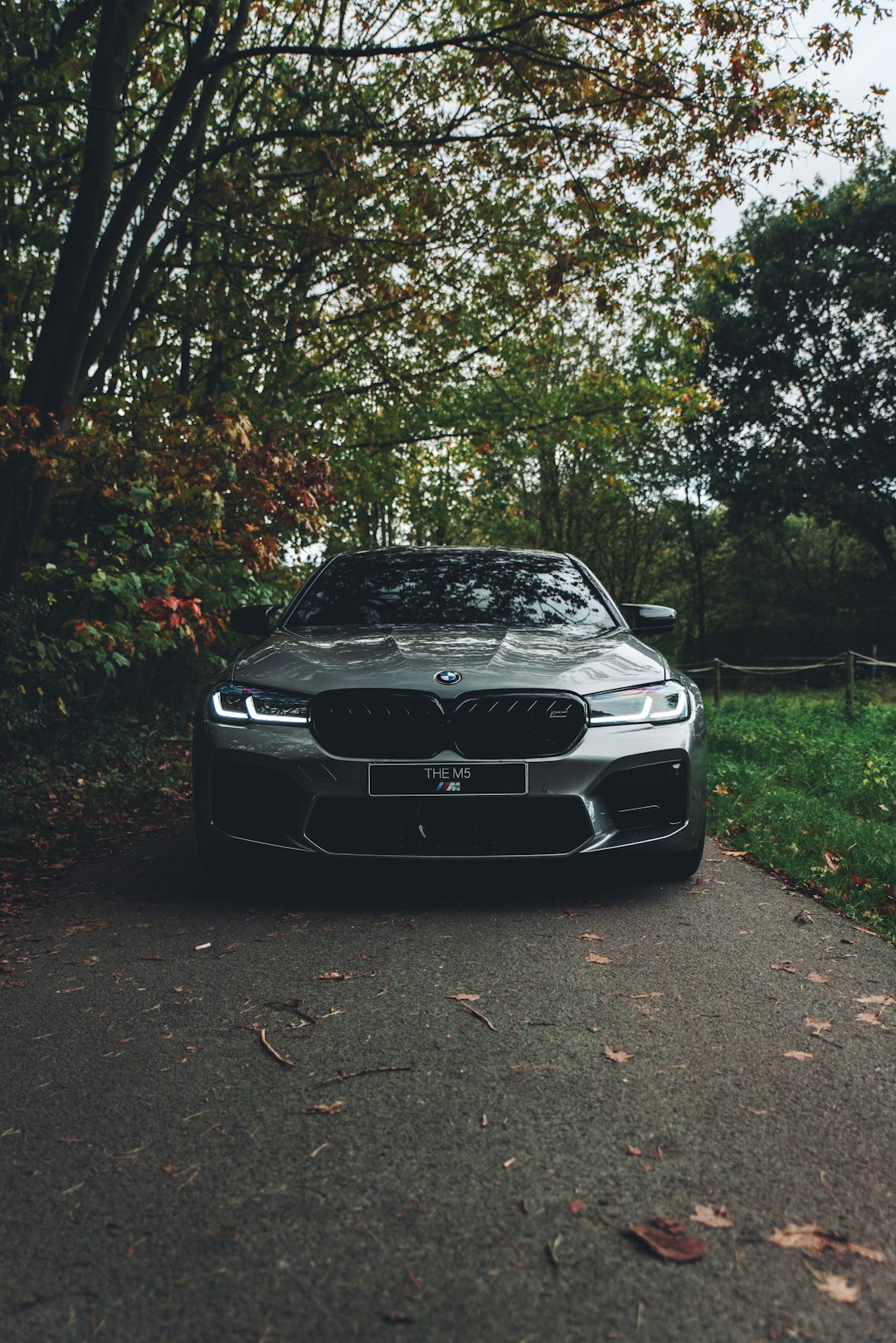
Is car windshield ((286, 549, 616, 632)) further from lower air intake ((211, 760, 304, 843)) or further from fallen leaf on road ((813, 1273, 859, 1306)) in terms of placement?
fallen leaf on road ((813, 1273, 859, 1306))

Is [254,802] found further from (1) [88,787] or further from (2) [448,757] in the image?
(1) [88,787]

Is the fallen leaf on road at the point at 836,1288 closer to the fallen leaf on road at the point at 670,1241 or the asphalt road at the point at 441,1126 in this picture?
the asphalt road at the point at 441,1126

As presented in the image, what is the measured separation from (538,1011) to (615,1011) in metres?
0.25

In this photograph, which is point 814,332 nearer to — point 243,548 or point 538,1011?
point 243,548

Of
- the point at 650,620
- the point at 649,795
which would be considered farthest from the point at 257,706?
the point at 650,620

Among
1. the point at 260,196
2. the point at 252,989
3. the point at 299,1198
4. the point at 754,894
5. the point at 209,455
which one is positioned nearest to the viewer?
the point at 299,1198

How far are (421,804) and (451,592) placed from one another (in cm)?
189

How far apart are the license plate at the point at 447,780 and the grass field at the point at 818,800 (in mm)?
1636

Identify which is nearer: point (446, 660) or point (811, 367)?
point (446, 660)

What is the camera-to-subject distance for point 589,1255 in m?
2.06

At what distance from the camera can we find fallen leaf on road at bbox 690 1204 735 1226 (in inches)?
85.6

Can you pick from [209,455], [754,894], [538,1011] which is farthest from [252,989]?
[209,455]

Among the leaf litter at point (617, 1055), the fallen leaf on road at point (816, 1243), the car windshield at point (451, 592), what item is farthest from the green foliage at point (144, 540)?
the fallen leaf on road at point (816, 1243)

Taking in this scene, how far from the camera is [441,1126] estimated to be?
2.65 metres
